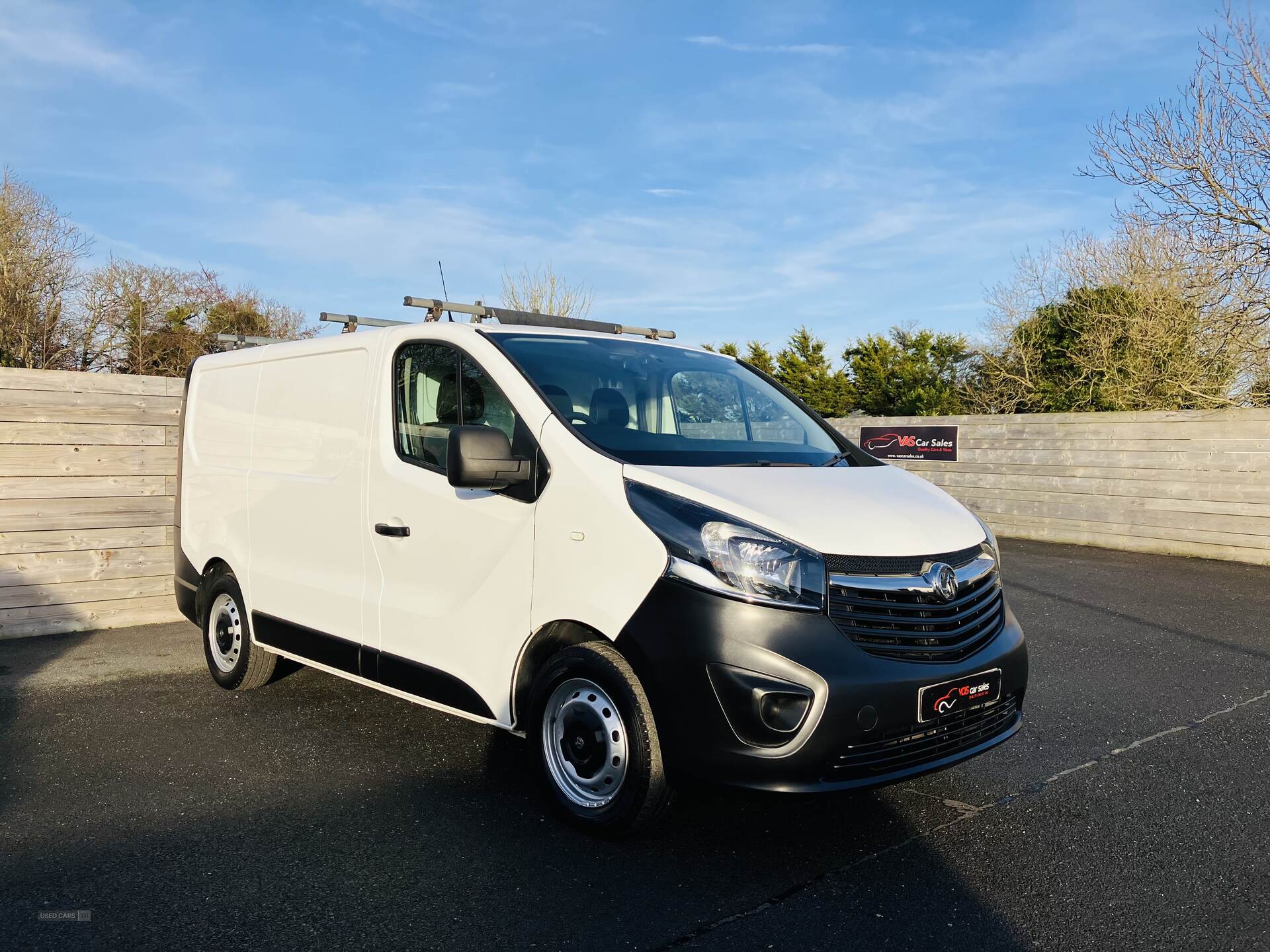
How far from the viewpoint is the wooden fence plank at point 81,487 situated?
707 centimetres

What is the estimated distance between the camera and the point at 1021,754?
473 centimetres

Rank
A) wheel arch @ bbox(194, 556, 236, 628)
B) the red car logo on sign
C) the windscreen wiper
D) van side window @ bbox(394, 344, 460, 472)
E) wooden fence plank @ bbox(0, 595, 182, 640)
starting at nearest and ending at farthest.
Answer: the windscreen wiper → van side window @ bbox(394, 344, 460, 472) → wheel arch @ bbox(194, 556, 236, 628) → wooden fence plank @ bbox(0, 595, 182, 640) → the red car logo on sign

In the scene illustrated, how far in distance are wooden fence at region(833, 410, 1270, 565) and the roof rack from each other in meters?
9.94

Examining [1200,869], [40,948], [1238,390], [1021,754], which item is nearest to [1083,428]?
[1238,390]

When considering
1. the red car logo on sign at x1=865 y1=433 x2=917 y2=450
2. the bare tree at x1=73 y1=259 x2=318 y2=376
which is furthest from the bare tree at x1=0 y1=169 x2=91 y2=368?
the red car logo on sign at x1=865 y1=433 x2=917 y2=450

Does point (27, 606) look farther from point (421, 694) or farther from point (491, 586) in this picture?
point (491, 586)

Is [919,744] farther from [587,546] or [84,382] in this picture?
[84,382]

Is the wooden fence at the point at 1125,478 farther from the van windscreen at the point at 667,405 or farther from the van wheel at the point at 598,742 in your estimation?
the van wheel at the point at 598,742

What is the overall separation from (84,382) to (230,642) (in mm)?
2831

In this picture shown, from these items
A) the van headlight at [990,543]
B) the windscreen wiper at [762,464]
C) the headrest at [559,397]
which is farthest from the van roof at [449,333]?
the van headlight at [990,543]

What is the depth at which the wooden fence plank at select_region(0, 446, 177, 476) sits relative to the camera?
7066 mm

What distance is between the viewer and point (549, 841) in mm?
3680

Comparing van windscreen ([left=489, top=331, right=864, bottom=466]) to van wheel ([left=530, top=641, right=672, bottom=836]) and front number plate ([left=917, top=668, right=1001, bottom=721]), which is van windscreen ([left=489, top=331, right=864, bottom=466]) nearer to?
van wheel ([left=530, top=641, right=672, bottom=836])

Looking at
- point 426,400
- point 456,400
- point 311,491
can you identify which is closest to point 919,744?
point 456,400
